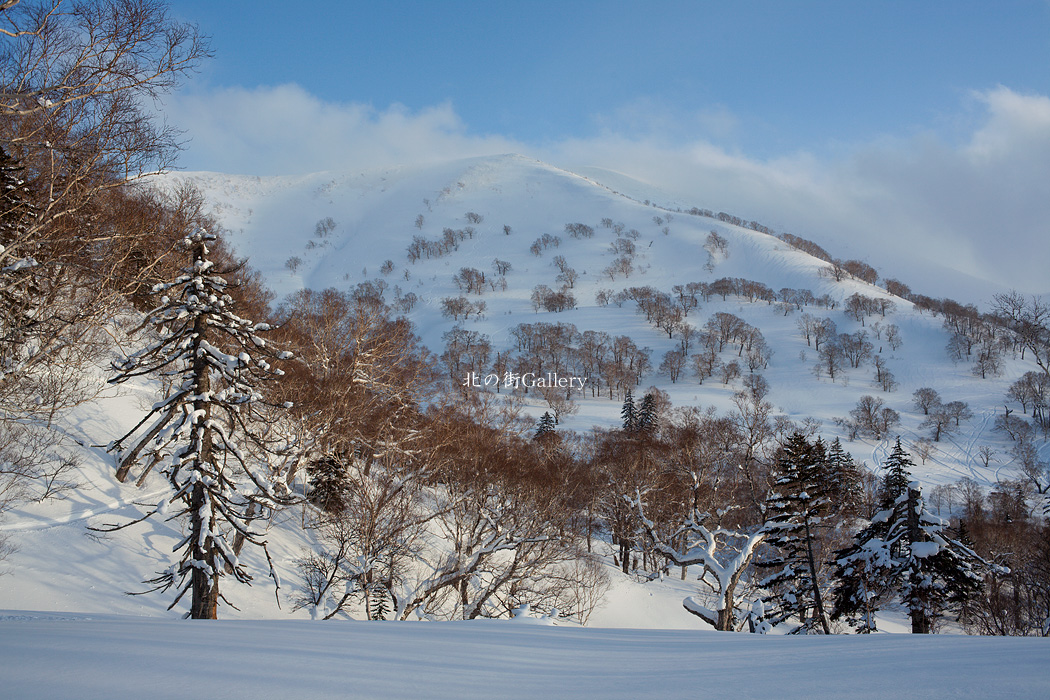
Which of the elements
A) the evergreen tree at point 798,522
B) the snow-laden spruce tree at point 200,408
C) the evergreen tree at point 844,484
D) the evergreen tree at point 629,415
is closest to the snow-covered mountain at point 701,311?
the evergreen tree at point 629,415

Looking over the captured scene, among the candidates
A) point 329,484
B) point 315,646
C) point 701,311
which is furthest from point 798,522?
point 701,311

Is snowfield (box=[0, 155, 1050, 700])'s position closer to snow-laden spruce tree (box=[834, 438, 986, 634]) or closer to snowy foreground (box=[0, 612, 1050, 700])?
snowy foreground (box=[0, 612, 1050, 700])

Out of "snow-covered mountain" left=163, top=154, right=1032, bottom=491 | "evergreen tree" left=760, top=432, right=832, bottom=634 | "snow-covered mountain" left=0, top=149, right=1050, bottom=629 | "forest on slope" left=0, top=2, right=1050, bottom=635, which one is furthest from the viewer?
"snow-covered mountain" left=163, top=154, right=1032, bottom=491

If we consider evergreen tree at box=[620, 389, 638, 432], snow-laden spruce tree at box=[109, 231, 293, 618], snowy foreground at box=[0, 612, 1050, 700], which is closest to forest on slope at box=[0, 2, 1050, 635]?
snow-laden spruce tree at box=[109, 231, 293, 618]

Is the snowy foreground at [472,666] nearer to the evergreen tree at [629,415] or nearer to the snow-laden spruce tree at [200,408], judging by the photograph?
the snow-laden spruce tree at [200,408]

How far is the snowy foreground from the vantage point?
255 cm

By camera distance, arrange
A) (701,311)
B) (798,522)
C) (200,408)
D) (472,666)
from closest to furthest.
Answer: (472,666), (200,408), (798,522), (701,311)

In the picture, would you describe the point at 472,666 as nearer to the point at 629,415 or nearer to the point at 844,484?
the point at 844,484

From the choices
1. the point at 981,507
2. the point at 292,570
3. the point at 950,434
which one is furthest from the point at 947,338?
the point at 292,570

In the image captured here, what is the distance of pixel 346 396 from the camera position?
19688mm

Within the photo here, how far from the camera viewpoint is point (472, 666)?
11.4ft

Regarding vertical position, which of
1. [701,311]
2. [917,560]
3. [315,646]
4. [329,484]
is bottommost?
[917,560]

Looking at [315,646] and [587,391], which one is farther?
[587,391]

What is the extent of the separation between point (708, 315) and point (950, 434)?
200ft
